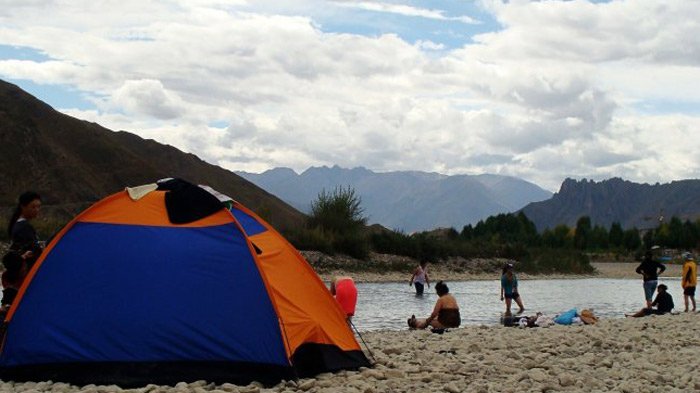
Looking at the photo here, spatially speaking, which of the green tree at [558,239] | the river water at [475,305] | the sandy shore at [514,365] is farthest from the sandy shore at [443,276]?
the green tree at [558,239]

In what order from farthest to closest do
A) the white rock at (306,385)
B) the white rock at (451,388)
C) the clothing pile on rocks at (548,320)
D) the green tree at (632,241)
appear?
the green tree at (632,241)
the clothing pile on rocks at (548,320)
the white rock at (306,385)
the white rock at (451,388)

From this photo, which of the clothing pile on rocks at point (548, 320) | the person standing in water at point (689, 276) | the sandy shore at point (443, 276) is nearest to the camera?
the clothing pile on rocks at point (548, 320)

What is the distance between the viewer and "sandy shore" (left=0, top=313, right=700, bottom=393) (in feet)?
34.2

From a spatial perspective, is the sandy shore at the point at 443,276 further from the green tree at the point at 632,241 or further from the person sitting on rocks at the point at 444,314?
the green tree at the point at 632,241

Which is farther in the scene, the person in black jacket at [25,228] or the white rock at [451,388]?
the person in black jacket at [25,228]

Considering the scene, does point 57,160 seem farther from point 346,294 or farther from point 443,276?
point 346,294

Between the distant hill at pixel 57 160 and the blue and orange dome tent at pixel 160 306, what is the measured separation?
7375 cm

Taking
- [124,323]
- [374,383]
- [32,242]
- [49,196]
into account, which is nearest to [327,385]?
[374,383]

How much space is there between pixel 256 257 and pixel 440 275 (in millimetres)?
49408

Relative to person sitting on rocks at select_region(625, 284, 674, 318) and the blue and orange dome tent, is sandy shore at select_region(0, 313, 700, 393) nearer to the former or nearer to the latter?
the blue and orange dome tent

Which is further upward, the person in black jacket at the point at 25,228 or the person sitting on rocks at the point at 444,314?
the person in black jacket at the point at 25,228

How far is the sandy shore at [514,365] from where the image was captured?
10422mm

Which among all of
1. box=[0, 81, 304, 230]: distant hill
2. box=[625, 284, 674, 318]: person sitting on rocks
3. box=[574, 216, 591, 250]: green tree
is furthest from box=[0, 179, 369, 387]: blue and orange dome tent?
box=[574, 216, 591, 250]: green tree

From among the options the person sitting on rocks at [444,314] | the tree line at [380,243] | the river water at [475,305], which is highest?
the tree line at [380,243]
